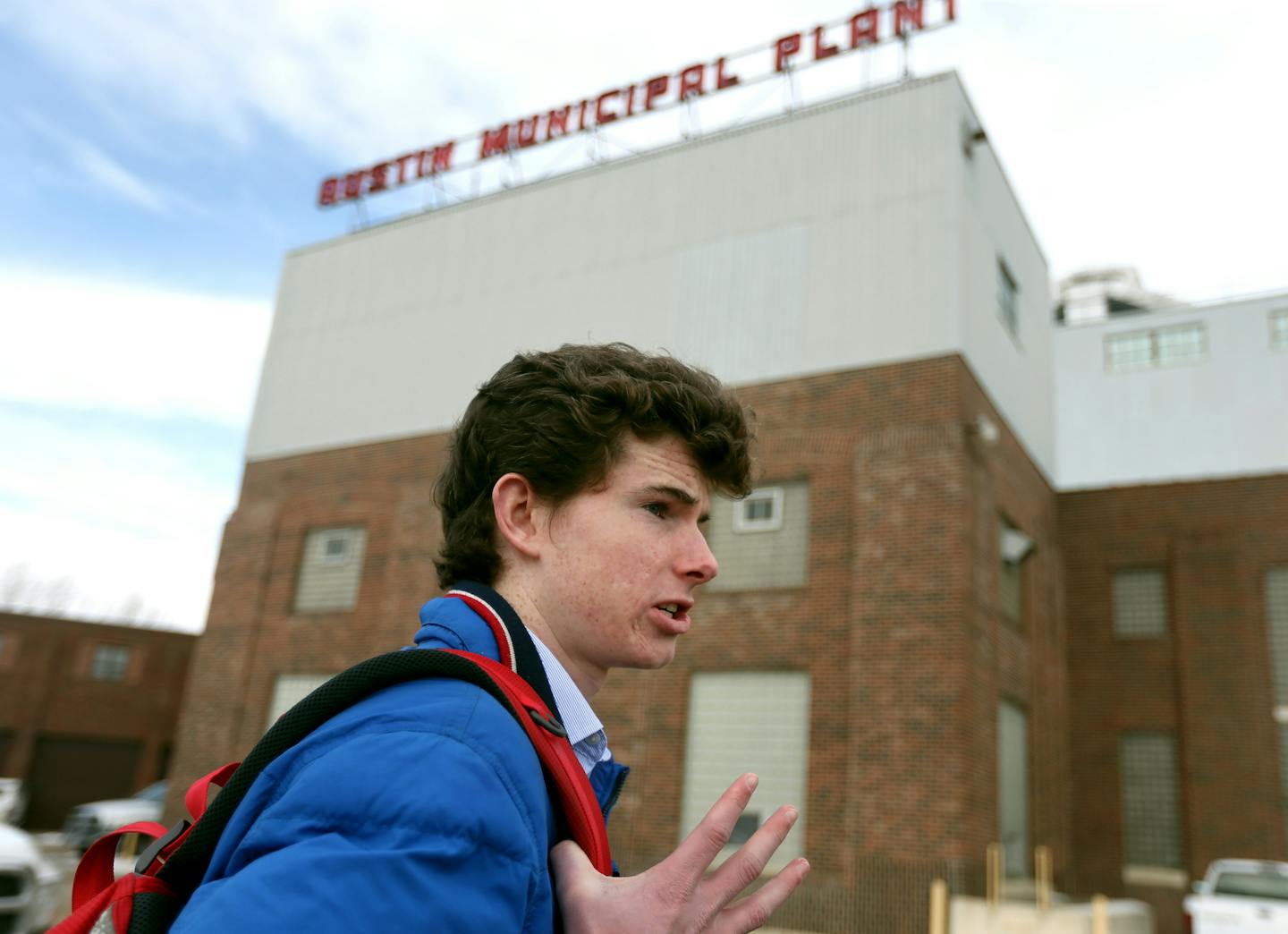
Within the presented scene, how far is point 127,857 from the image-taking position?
20484 mm

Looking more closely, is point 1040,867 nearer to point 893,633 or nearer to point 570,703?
point 893,633

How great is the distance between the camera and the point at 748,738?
18.1 meters

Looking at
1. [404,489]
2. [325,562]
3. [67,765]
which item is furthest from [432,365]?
[67,765]

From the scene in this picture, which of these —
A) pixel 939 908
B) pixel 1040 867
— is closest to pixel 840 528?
pixel 939 908

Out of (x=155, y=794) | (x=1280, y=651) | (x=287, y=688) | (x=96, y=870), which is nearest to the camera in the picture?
(x=96, y=870)

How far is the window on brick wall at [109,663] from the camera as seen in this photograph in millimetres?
34469

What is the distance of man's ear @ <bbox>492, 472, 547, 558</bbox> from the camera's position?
2.00 metres

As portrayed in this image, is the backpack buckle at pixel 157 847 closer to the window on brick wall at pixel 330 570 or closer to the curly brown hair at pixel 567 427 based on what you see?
the curly brown hair at pixel 567 427

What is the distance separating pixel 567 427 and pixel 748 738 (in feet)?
55.3

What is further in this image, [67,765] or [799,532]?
[67,765]

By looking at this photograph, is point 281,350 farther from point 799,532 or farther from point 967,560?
point 967,560

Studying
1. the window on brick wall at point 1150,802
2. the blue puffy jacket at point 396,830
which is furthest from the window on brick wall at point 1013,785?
the blue puffy jacket at point 396,830

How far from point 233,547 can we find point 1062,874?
20.3 m

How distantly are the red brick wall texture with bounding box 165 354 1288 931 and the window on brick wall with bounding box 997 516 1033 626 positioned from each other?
31 cm
